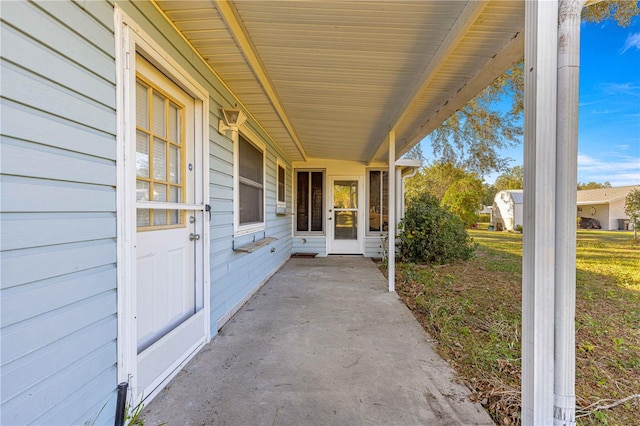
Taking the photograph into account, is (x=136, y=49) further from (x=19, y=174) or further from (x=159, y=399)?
(x=159, y=399)

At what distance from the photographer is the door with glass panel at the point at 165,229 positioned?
176cm

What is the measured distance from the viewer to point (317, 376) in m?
2.03

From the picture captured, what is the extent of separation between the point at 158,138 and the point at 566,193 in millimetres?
2374

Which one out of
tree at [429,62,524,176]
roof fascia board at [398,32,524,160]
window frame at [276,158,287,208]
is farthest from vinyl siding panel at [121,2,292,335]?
tree at [429,62,524,176]

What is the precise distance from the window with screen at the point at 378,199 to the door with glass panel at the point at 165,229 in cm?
543

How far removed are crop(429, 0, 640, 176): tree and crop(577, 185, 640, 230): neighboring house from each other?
18.6 metres

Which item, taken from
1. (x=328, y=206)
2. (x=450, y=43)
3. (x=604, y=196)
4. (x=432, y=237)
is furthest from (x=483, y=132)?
(x=604, y=196)

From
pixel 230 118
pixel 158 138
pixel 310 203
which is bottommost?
pixel 310 203

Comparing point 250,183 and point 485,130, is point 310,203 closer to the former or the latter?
point 250,183

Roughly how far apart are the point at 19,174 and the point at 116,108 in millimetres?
569

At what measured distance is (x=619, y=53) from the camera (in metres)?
3.73

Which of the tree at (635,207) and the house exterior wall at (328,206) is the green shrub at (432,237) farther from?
the tree at (635,207)

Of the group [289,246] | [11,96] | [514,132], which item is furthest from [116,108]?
[514,132]

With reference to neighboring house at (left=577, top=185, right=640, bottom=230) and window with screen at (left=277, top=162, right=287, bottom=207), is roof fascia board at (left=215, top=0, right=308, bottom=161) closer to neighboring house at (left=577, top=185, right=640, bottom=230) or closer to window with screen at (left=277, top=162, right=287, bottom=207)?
window with screen at (left=277, top=162, right=287, bottom=207)
